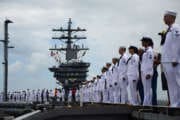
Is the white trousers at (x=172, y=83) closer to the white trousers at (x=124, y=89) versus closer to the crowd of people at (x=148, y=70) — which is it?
the crowd of people at (x=148, y=70)

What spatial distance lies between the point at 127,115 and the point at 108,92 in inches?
441

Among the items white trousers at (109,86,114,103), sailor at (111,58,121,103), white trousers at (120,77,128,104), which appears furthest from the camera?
white trousers at (109,86,114,103)

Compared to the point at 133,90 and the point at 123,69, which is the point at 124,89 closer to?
the point at 123,69

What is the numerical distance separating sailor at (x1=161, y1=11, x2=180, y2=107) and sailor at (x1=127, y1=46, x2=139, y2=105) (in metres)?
3.93

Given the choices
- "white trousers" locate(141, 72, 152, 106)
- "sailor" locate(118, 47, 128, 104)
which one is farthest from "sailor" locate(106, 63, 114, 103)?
"white trousers" locate(141, 72, 152, 106)

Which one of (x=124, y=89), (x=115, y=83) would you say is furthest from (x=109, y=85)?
(x=124, y=89)

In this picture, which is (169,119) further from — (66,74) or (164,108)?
(66,74)

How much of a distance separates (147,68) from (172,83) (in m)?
2.62

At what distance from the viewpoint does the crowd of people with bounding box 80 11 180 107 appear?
31.0 feet

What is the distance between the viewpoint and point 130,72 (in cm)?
1380

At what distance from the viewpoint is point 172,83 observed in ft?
31.1

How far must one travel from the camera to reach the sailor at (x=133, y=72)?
44.7ft

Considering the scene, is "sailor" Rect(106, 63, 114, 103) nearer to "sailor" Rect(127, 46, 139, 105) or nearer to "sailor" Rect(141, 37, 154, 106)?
"sailor" Rect(127, 46, 139, 105)

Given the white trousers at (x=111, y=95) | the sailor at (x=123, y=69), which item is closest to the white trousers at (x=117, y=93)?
the white trousers at (x=111, y=95)
